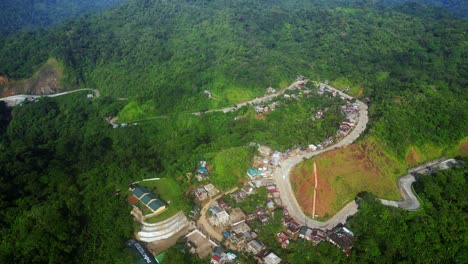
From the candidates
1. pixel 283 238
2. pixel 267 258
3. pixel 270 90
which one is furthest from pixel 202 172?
pixel 270 90

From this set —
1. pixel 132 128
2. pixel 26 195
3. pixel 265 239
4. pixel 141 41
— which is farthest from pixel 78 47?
pixel 265 239

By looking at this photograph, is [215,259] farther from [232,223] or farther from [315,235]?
[315,235]

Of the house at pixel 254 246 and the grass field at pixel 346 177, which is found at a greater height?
the grass field at pixel 346 177

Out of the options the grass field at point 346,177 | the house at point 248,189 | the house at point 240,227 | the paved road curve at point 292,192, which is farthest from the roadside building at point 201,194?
the grass field at point 346,177

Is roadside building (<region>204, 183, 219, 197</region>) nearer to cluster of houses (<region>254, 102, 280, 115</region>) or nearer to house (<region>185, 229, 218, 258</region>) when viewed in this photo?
house (<region>185, 229, 218, 258</region>)

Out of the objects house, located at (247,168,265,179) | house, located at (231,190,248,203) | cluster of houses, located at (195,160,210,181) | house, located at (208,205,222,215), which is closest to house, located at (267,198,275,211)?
house, located at (231,190,248,203)

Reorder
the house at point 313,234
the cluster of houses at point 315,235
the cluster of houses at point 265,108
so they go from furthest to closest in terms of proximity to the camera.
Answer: the cluster of houses at point 265,108, the house at point 313,234, the cluster of houses at point 315,235

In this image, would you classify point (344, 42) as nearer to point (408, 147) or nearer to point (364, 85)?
point (364, 85)

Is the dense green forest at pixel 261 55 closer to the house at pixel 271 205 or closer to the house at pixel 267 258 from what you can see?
the house at pixel 271 205
